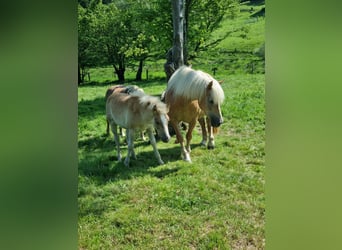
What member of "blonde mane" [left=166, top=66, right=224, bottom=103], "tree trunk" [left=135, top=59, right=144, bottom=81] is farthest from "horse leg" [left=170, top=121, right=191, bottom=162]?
"tree trunk" [left=135, top=59, right=144, bottom=81]

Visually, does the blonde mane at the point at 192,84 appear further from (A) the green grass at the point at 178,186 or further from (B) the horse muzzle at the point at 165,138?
(B) the horse muzzle at the point at 165,138

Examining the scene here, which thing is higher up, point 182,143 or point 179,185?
point 182,143

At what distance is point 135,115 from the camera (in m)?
3.22

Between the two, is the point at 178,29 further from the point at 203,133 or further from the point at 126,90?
the point at 203,133

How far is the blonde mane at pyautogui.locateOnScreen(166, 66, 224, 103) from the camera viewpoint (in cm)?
309

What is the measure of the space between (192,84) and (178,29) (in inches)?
17.8

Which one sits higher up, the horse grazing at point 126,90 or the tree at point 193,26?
the tree at point 193,26

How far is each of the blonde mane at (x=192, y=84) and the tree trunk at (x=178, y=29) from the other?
4.9 inches

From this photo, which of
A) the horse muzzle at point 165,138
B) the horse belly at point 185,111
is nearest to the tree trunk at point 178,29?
the horse belly at point 185,111

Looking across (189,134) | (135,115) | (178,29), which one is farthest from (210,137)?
(178,29)

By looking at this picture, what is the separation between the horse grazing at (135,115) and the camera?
3113mm

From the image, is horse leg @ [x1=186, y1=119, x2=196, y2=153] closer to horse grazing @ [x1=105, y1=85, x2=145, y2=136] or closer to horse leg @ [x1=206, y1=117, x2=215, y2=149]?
horse leg @ [x1=206, y1=117, x2=215, y2=149]

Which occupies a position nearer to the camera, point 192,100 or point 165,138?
point 165,138
